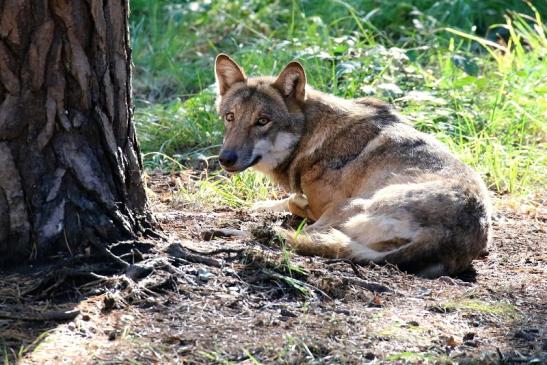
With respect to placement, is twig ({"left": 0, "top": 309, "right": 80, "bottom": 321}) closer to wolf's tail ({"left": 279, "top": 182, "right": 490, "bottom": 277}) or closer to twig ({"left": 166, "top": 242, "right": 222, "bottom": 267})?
twig ({"left": 166, "top": 242, "right": 222, "bottom": 267})

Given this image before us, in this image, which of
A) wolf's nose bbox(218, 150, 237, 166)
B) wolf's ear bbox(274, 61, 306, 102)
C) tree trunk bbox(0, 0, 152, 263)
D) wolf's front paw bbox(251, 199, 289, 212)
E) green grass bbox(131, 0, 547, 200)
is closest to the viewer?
tree trunk bbox(0, 0, 152, 263)

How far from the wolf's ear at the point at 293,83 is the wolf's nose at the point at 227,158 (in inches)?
24.0

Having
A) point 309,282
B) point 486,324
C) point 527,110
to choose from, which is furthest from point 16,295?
point 527,110

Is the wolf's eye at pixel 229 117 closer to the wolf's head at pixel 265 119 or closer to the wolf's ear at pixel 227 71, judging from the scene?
the wolf's head at pixel 265 119

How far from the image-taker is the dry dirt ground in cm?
356

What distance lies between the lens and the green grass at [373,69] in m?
7.21

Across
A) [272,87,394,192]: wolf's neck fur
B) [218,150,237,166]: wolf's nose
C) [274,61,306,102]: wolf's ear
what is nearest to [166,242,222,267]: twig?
[218,150,237,166]: wolf's nose

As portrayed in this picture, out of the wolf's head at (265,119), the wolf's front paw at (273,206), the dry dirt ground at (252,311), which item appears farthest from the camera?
the wolf's front paw at (273,206)

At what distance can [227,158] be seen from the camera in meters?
5.78

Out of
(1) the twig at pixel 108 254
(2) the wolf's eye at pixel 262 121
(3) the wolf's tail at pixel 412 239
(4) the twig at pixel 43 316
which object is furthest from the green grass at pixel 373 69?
(4) the twig at pixel 43 316

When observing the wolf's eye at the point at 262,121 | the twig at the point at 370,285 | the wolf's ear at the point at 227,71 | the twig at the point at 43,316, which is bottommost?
the twig at the point at 370,285

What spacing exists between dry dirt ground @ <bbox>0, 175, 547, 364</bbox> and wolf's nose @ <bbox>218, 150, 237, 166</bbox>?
0.97m

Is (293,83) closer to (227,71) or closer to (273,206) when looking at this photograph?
(227,71)

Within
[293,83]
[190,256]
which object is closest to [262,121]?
[293,83]
